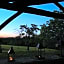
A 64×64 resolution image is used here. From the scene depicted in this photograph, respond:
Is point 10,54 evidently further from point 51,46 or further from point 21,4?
point 51,46

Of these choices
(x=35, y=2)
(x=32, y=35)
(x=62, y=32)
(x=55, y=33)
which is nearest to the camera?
(x=35, y=2)

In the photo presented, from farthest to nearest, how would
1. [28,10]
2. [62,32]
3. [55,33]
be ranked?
[55,33] → [62,32] → [28,10]

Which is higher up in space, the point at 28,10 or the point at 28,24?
the point at 28,24

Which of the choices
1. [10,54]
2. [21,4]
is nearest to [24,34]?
[10,54]

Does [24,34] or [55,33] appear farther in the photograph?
[55,33]

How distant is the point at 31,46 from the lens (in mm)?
19516

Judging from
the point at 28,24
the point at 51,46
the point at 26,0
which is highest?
the point at 28,24

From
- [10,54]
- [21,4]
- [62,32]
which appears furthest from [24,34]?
[21,4]

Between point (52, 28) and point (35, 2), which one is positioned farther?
point (52, 28)

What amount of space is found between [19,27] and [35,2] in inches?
681

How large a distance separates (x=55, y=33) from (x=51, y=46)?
524 centimetres

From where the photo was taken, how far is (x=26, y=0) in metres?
2.55

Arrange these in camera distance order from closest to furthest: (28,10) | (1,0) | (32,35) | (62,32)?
(1,0) → (28,10) → (32,35) → (62,32)

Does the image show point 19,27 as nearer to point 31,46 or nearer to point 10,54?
point 31,46
